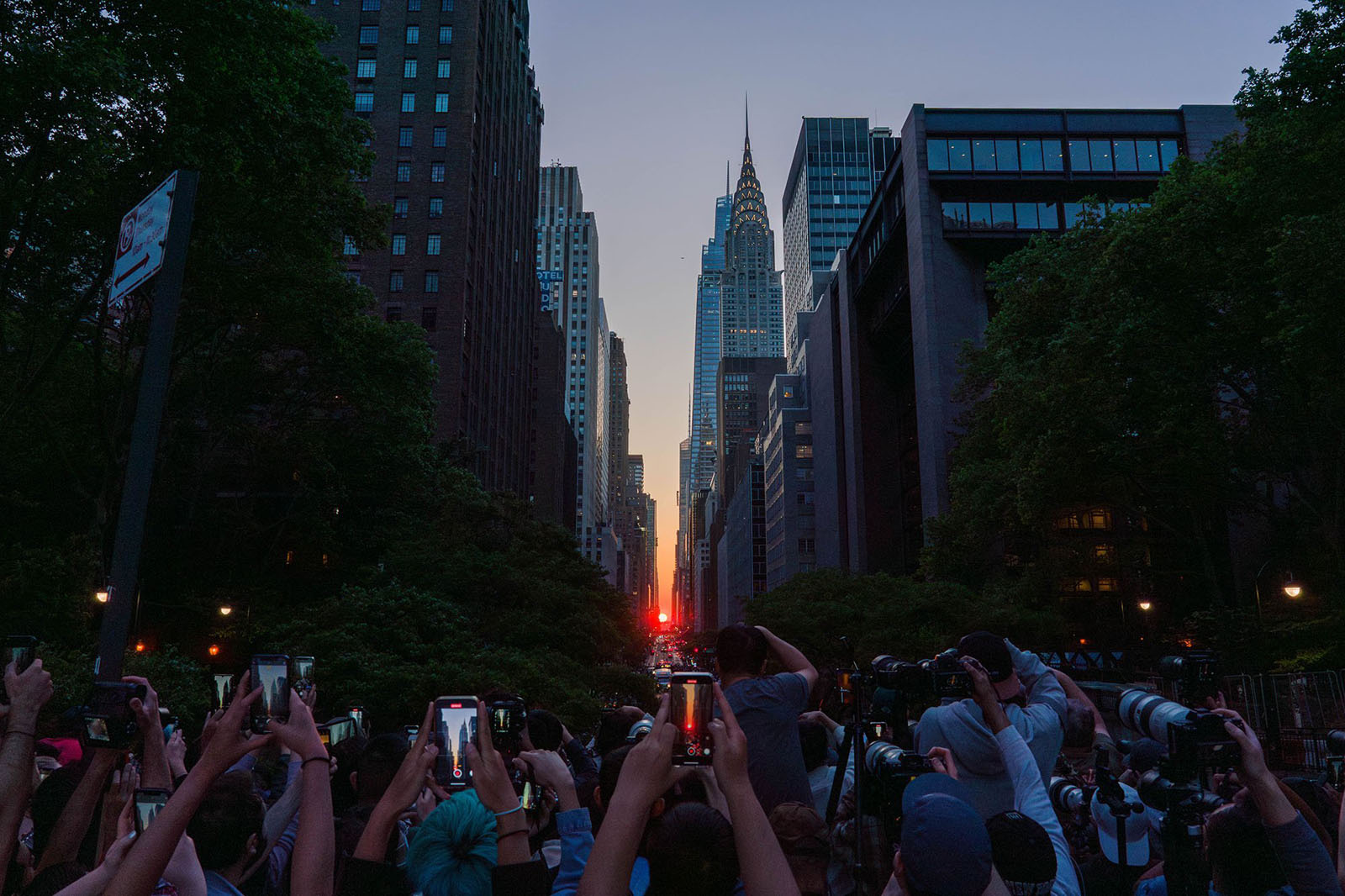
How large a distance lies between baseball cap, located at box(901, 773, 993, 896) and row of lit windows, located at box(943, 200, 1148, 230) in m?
51.6

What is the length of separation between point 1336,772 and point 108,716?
240 inches

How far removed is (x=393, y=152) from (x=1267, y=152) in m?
54.3

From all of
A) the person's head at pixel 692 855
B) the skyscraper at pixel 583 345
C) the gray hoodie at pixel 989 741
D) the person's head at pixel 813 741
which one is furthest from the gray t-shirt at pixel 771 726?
the skyscraper at pixel 583 345

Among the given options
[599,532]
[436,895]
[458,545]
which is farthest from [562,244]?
[436,895]

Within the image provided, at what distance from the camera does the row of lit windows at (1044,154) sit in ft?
160

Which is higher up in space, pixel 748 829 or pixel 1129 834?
pixel 748 829

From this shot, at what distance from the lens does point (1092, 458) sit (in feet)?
91.0

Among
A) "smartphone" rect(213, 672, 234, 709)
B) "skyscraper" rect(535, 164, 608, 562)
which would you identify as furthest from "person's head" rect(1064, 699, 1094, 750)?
"skyscraper" rect(535, 164, 608, 562)

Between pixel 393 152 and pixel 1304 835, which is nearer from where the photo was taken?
pixel 1304 835

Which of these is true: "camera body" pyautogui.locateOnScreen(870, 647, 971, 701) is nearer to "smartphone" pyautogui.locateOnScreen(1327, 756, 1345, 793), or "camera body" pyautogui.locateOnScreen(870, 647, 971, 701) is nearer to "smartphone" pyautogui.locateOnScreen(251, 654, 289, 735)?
"smartphone" pyautogui.locateOnScreen(1327, 756, 1345, 793)

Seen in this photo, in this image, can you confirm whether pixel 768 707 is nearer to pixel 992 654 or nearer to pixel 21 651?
pixel 992 654

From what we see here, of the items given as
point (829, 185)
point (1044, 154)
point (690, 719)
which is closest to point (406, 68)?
point (1044, 154)

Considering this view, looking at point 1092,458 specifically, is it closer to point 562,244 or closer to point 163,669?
point 163,669

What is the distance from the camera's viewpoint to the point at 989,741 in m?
4.32
